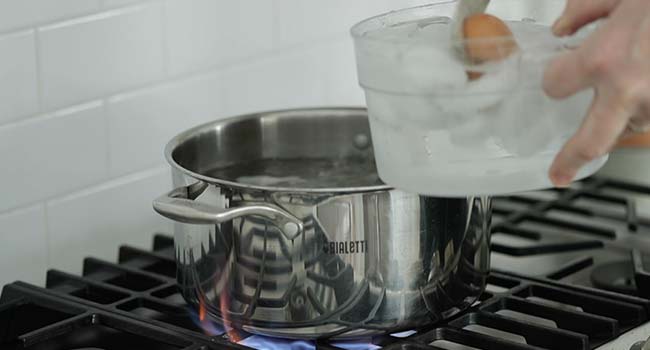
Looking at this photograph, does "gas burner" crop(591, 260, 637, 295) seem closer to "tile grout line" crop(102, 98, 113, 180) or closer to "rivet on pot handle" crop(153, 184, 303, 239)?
"rivet on pot handle" crop(153, 184, 303, 239)

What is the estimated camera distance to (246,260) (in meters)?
1.16

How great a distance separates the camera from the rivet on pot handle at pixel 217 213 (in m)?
1.10

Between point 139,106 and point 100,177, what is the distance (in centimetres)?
9

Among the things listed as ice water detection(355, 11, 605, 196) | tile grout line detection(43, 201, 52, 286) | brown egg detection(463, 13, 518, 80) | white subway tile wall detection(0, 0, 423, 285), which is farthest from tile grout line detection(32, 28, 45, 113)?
brown egg detection(463, 13, 518, 80)

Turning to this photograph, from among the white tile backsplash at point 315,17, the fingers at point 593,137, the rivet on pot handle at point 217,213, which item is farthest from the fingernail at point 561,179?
the white tile backsplash at point 315,17

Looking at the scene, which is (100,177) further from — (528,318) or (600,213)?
(600,213)

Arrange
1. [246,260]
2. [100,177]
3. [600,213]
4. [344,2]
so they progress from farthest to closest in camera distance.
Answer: [344,2]
[600,213]
[100,177]
[246,260]

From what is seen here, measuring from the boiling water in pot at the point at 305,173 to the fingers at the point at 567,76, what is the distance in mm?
400

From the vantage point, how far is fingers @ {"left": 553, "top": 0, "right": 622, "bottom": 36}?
40.6 inches

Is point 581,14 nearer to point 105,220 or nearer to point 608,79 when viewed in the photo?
point 608,79

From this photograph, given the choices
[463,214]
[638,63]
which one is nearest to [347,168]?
[463,214]

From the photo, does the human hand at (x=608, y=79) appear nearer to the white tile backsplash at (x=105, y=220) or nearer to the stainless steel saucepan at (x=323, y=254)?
the stainless steel saucepan at (x=323, y=254)

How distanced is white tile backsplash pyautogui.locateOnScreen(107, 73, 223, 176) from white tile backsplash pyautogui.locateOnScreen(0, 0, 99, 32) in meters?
0.12

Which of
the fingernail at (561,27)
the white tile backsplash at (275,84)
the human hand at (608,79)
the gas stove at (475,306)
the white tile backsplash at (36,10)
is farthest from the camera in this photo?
the white tile backsplash at (275,84)
